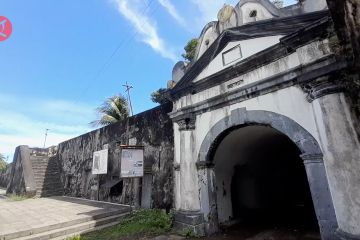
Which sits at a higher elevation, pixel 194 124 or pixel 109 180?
pixel 194 124

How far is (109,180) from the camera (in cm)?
1019

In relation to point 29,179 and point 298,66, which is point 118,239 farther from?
point 29,179

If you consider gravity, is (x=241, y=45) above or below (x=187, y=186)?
above

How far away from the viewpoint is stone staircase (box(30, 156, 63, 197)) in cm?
1355

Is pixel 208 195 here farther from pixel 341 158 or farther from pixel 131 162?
pixel 341 158

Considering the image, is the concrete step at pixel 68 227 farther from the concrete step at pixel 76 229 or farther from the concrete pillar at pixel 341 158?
the concrete pillar at pixel 341 158

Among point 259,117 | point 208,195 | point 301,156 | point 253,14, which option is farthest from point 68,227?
point 253,14

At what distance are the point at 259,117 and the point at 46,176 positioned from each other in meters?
14.8

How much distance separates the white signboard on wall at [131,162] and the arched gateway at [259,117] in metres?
1.67

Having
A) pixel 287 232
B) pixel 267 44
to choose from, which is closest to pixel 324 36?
pixel 267 44

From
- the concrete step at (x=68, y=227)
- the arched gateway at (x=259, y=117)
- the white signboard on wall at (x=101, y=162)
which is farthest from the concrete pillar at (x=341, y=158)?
the white signboard on wall at (x=101, y=162)

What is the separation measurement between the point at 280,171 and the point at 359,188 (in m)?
6.22

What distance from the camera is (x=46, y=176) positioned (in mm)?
14734

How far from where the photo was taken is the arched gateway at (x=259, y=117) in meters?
3.65
